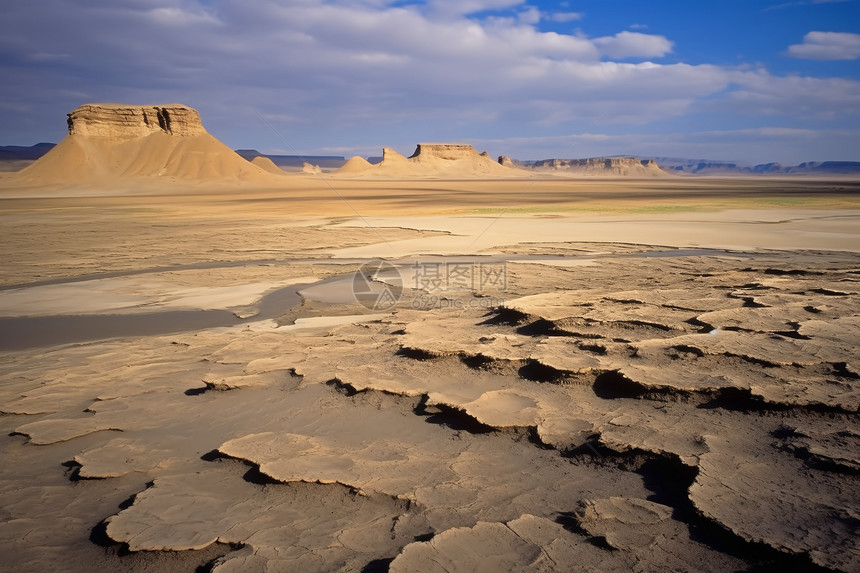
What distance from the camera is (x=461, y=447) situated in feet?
11.4

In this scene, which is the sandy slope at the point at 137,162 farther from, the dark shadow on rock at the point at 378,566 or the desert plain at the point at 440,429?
the dark shadow on rock at the point at 378,566

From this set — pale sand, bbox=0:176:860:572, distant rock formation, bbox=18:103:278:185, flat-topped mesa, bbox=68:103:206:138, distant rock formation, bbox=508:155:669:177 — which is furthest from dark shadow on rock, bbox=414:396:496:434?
distant rock formation, bbox=508:155:669:177

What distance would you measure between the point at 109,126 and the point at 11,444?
2997 inches

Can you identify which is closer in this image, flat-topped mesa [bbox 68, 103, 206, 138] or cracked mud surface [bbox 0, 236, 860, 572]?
cracked mud surface [bbox 0, 236, 860, 572]

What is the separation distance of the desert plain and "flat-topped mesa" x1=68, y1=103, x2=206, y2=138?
7018cm

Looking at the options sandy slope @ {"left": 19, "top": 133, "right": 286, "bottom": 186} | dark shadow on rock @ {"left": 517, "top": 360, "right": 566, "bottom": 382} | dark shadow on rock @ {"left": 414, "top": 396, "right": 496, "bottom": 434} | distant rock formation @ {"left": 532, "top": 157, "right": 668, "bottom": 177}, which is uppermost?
distant rock formation @ {"left": 532, "top": 157, "right": 668, "bottom": 177}

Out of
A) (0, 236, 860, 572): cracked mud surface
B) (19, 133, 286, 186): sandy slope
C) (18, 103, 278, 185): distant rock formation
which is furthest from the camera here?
(18, 103, 278, 185): distant rock formation

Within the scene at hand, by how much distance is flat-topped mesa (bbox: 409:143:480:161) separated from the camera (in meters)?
126

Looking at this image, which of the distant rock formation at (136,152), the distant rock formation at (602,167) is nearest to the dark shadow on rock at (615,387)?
the distant rock formation at (136,152)

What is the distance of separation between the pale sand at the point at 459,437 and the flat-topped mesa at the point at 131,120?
71103 mm

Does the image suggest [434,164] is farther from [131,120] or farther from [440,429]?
[440,429]

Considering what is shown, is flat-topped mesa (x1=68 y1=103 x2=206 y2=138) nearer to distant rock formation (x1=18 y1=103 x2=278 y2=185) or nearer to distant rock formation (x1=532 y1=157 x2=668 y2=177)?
distant rock formation (x1=18 y1=103 x2=278 y2=185)

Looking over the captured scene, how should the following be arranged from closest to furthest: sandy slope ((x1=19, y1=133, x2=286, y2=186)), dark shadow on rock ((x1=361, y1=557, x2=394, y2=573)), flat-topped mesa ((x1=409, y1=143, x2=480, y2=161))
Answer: dark shadow on rock ((x1=361, y1=557, x2=394, y2=573)), sandy slope ((x1=19, y1=133, x2=286, y2=186)), flat-topped mesa ((x1=409, y1=143, x2=480, y2=161))

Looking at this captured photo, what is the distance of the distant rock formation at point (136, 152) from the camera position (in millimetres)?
60594
